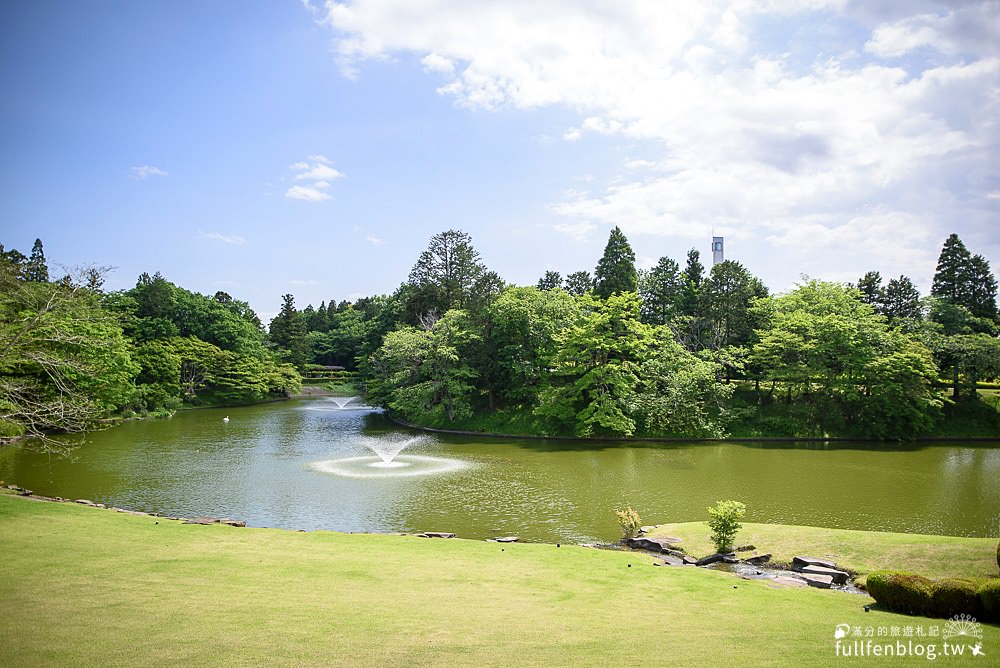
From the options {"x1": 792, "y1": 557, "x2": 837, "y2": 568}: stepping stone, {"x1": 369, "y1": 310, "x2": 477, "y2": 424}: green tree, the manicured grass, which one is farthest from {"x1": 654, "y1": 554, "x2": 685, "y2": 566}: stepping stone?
{"x1": 369, "y1": 310, "x2": 477, "y2": 424}: green tree

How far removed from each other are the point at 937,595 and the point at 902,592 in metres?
0.46

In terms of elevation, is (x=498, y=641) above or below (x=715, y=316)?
below

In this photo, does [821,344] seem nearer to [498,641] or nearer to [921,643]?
[921,643]

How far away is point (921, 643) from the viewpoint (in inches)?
261

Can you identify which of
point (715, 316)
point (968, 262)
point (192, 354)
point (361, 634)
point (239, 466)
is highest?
point (968, 262)

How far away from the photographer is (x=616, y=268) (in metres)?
46.2

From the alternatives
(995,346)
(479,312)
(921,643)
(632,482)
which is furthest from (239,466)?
(995,346)

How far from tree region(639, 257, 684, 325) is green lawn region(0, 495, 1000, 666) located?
130 feet

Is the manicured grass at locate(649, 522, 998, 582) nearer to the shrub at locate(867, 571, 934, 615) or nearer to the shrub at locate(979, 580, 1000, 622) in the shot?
the shrub at locate(867, 571, 934, 615)

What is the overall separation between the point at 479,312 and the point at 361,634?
35255mm

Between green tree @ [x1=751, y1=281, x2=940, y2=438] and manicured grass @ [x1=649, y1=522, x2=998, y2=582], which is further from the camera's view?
green tree @ [x1=751, y1=281, x2=940, y2=438]

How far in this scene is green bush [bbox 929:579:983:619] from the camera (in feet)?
25.0

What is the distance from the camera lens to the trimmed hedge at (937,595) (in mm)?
7500

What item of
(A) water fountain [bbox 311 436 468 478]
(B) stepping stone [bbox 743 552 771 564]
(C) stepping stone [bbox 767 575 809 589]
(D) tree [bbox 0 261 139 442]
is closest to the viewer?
(C) stepping stone [bbox 767 575 809 589]
